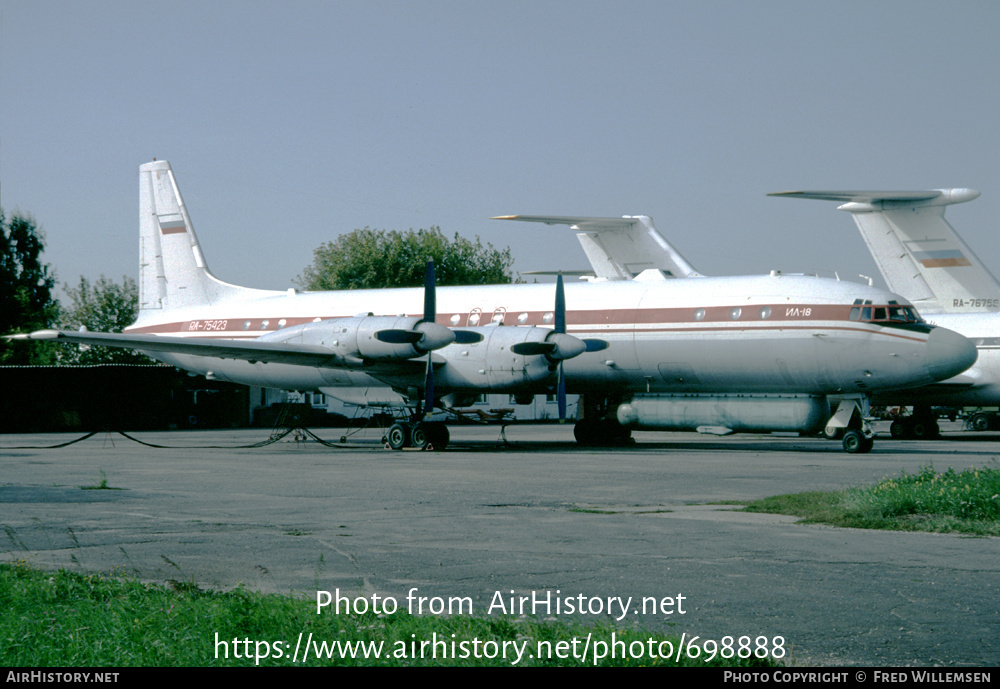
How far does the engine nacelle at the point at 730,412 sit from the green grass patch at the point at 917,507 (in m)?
11.5

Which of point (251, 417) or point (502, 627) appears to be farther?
point (251, 417)

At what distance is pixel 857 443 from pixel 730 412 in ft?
10.2

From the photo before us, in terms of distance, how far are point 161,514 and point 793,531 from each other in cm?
724

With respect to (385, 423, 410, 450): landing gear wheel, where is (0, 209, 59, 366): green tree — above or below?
above

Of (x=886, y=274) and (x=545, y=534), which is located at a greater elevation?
(x=886, y=274)

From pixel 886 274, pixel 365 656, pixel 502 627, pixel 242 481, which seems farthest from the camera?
pixel 886 274

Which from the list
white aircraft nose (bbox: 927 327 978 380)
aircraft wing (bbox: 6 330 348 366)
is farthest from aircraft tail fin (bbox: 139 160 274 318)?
white aircraft nose (bbox: 927 327 978 380)

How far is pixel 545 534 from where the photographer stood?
1011cm

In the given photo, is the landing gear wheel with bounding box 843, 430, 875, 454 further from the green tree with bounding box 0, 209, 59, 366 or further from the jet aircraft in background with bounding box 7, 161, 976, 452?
the green tree with bounding box 0, 209, 59, 366

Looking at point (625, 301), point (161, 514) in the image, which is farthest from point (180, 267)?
point (161, 514)

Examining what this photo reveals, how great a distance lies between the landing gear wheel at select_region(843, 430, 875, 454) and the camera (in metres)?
24.0

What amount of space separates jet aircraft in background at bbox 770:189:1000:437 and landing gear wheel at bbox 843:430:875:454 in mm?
10580
